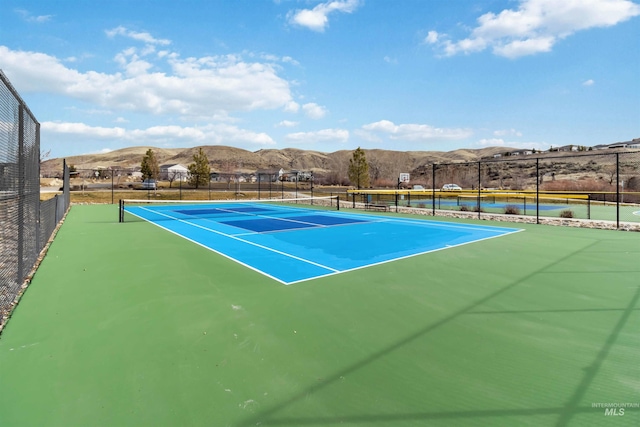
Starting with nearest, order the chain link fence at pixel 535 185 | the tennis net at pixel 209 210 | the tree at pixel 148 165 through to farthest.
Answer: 1. the tennis net at pixel 209 210
2. the chain link fence at pixel 535 185
3. the tree at pixel 148 165

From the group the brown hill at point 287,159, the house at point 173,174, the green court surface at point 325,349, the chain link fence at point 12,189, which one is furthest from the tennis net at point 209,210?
the brown hill at point 287,159

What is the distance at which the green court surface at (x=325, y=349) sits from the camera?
2.48m

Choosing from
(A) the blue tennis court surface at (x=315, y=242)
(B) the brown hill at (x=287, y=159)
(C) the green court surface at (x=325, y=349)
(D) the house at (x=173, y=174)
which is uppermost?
(B) the brown hill at (x=287, y=159)

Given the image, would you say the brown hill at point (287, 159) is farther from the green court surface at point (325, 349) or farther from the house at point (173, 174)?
the green court surface at point (325, 349)

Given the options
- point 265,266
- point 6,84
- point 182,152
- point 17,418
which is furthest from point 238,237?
point 182,152

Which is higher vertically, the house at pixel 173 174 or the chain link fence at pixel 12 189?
the house at pixel 173 174

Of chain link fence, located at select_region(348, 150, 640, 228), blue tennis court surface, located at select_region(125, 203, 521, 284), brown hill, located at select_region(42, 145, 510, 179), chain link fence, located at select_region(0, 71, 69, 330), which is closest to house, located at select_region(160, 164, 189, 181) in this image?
chain link fence, located at select_region(348, 150, 640, 228)

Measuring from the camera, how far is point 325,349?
338cm

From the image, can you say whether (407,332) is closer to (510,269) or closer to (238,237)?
(510,269)

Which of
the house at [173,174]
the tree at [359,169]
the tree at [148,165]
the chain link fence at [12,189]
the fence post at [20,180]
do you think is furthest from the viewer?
the house at [173,174]

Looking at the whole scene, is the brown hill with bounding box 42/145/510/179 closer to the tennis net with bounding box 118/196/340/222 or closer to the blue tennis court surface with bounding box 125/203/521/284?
the tennis net with bounding box 118/196/340/222

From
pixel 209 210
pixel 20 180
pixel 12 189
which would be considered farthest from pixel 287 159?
pixel 12 189

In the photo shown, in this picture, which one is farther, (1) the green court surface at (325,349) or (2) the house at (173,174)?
(2) the house at (173,174)

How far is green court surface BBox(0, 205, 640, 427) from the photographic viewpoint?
248cm
